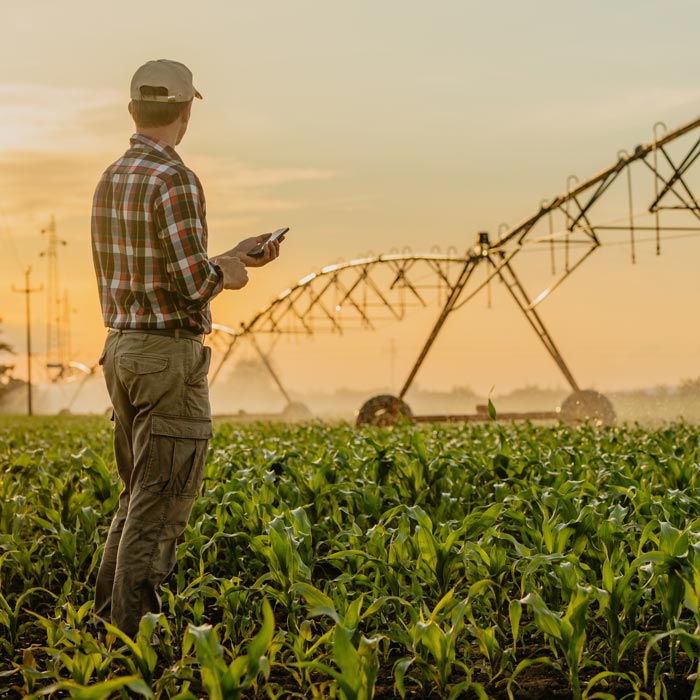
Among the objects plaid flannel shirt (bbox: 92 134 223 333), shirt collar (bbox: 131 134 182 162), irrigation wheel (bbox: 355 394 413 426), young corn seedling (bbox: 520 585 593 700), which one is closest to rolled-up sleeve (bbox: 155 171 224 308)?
plaid flannel shirt (bbox: 92 134 223 333)

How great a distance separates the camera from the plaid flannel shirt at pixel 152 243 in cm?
399

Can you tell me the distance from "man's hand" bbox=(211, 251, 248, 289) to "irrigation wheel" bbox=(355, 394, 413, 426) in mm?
13205

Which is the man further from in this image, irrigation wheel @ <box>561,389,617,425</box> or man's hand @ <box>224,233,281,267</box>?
irrigation wheel @ <box>561,389,617,425</box>

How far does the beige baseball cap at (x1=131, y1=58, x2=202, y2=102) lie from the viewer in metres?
4.10

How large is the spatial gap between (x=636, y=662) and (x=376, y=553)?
139cm

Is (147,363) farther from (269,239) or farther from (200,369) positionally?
(269,239)

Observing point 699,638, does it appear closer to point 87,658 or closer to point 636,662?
point 636,662

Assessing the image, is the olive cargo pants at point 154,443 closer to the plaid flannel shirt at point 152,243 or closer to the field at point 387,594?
the plaid flannel shirt at point 152,243

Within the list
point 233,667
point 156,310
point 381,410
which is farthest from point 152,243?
point 381,410

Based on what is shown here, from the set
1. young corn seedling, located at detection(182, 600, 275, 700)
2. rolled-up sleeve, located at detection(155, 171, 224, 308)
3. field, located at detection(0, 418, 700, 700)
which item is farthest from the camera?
rolled-up sleeve, located at detection(155, 171, 224, 308)

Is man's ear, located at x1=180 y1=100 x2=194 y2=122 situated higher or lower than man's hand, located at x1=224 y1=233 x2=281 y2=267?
higher

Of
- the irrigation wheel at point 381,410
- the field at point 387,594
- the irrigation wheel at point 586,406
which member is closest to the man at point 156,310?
the field at point 387,594

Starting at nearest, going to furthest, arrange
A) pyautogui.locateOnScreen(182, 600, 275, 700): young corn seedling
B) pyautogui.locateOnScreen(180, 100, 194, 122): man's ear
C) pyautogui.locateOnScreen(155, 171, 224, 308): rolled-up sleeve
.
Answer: pyautogui.locateOnScreen(182, 600, 275, 700): young corn seedling
pyautogui.locateOnScreen(155, 171, 224, 308): rolled-up sleeve
pyautogui.locateOnScreen(180, 100, 194, 122): man's ear

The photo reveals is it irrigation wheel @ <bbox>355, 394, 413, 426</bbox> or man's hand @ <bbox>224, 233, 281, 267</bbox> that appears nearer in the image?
man's hand @ <bbox>224, 233, 281, 267</bbox>
